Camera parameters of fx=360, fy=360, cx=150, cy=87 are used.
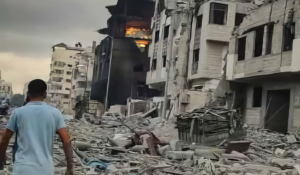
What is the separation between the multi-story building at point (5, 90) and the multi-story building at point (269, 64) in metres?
10.1

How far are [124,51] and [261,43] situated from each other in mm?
8288

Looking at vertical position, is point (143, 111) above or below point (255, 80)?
below

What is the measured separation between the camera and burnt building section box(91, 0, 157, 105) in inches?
770

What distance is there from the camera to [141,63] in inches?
974

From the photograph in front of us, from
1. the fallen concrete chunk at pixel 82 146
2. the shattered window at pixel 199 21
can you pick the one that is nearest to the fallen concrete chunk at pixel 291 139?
the fallen concrete chunk at pixel 82 146

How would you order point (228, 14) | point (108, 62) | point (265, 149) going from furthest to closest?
1. point (108, 62)
2. point (228, 14)
3. point (265, 149)

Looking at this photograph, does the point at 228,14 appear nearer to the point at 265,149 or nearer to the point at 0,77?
the point at 265,149

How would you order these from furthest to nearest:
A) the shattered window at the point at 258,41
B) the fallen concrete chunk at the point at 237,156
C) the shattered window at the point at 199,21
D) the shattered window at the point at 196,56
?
the shattered window at the point at 196,56
the shattered window at the point at 199,21
the shattered window at the point at 258,41
the fallen concrete chunk at the point at 237,156

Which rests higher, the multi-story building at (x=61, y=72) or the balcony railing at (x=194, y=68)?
the balcony railing at (x=194, y=68)

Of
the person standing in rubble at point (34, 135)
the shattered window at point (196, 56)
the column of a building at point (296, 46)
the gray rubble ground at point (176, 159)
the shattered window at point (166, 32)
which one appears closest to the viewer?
the person standing in rubble at point (34, 135)

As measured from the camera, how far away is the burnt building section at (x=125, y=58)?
19.6m

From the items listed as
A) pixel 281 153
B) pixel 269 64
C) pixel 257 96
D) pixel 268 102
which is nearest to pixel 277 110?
pixel 268 102

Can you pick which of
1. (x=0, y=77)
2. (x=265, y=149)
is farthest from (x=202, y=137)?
(x=0, y=77)

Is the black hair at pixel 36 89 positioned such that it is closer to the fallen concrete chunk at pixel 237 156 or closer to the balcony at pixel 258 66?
the fallen concrete chunk at pixel 237 156
